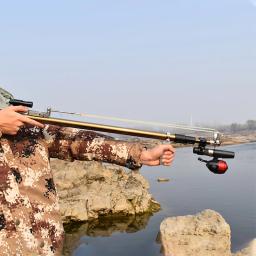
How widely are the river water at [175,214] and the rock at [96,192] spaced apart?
2.77 ft

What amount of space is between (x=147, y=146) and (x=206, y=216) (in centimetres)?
1344

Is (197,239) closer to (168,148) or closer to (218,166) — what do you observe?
(218,166)

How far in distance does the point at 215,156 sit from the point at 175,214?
3236 cm

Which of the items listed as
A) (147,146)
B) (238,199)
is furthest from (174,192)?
(147,146)

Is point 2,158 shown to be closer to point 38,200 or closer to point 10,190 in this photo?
point 10,190

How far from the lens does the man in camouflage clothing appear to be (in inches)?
162

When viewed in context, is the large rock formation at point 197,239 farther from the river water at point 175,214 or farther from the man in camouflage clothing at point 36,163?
the man in camouflage clothing at point 36,163

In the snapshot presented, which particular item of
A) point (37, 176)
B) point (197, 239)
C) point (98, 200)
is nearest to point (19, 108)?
point (37, 176)

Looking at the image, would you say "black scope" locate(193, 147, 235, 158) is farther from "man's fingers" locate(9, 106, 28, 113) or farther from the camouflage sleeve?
"man's fingers" locate(9, 106, 28, 113)

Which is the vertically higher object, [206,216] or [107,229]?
[206,216]

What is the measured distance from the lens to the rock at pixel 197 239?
16.6 m

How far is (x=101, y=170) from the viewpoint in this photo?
33.8 m

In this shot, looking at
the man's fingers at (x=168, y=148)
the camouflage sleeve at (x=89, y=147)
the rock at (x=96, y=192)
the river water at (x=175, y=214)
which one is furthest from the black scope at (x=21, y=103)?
the rock at (x=96, y=192)

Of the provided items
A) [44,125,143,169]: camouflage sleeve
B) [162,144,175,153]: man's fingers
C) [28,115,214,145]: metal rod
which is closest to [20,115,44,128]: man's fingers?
[28,115,214,145]: metal rod
